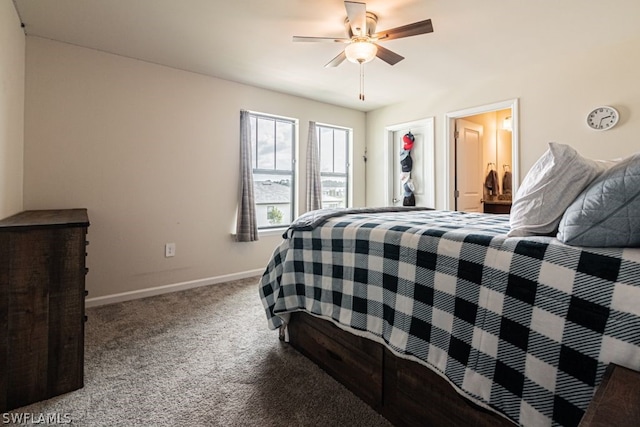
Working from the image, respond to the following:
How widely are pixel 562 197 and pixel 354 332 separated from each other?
100 cm

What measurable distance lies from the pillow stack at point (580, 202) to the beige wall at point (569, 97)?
2285 mm

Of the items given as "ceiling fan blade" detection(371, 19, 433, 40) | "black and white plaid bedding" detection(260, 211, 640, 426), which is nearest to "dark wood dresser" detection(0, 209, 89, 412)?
"black and white plaid bedding" detection(260, 211, 640, 426)

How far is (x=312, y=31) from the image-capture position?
8.04 ft

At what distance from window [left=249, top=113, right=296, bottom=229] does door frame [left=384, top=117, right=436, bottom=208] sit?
148cm

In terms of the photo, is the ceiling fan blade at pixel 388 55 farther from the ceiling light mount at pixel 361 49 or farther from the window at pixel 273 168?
the window at pixel 273 168

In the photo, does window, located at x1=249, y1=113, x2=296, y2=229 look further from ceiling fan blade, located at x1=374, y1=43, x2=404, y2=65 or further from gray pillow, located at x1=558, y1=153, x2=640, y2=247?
gray pillow, located at x1=558, y1=153, x2=640, y2=247

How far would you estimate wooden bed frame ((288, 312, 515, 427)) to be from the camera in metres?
1.10

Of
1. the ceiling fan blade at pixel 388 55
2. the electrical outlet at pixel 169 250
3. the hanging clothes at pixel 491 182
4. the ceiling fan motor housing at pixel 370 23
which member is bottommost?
the electrical outlet at pixel 169 250

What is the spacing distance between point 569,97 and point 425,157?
5.47 ft

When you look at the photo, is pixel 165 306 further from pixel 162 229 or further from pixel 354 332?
pixel 354 332

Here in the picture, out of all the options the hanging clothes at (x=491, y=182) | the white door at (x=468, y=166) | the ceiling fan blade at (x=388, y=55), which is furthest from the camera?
the hanging clothes at (x=491, y=182)

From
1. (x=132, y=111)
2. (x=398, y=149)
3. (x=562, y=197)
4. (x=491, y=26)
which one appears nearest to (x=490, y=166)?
(x=398, y=149)

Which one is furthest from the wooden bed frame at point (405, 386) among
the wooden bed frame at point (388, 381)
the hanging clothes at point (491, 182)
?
the hanging clothes at point (491, 182)

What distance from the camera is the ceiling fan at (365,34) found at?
1.95 meters
